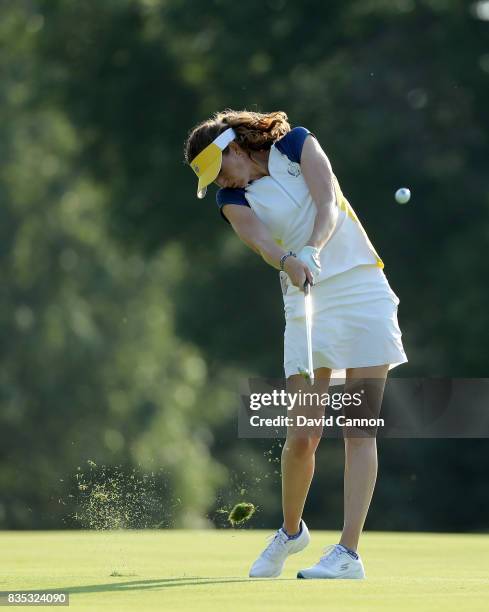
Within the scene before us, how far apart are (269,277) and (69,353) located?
335 inches

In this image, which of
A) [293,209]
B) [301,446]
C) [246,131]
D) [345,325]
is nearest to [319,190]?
[293,209]

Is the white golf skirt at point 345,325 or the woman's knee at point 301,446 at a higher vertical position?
the white golf skirt at point 345,325

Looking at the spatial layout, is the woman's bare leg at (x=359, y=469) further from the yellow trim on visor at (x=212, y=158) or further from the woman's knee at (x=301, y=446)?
the yellow trim on visor at (x=212, y=158)

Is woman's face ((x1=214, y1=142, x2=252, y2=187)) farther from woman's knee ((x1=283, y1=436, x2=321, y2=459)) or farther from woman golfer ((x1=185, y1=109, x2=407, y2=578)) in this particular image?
woman's knee ((x1=283, y1=436, x2=321, y2=459))

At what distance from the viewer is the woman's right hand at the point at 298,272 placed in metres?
5.54

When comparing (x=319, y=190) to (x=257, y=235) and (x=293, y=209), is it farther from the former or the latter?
(x=257, y=235)

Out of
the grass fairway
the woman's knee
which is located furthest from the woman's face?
the grass fairway

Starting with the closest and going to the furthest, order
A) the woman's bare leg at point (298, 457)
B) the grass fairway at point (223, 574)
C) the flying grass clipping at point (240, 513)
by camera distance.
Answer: the grass fairway at point (223, 574)
the woman's bare leg at point (298, 457)
the flying grass clipping at point (240, 513)

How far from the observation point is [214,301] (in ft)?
72.5

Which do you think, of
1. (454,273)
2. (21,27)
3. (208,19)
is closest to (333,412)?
(454,273)

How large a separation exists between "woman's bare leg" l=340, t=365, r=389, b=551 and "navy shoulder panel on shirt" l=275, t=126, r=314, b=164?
31.1 inches

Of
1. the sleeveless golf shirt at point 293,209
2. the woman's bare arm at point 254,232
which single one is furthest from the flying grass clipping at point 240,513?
the woman's bare arm at point 254,232

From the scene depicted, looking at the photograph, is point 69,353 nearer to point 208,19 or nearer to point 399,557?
point 208,19

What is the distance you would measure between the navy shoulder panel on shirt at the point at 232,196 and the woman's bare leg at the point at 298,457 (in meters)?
0.65
